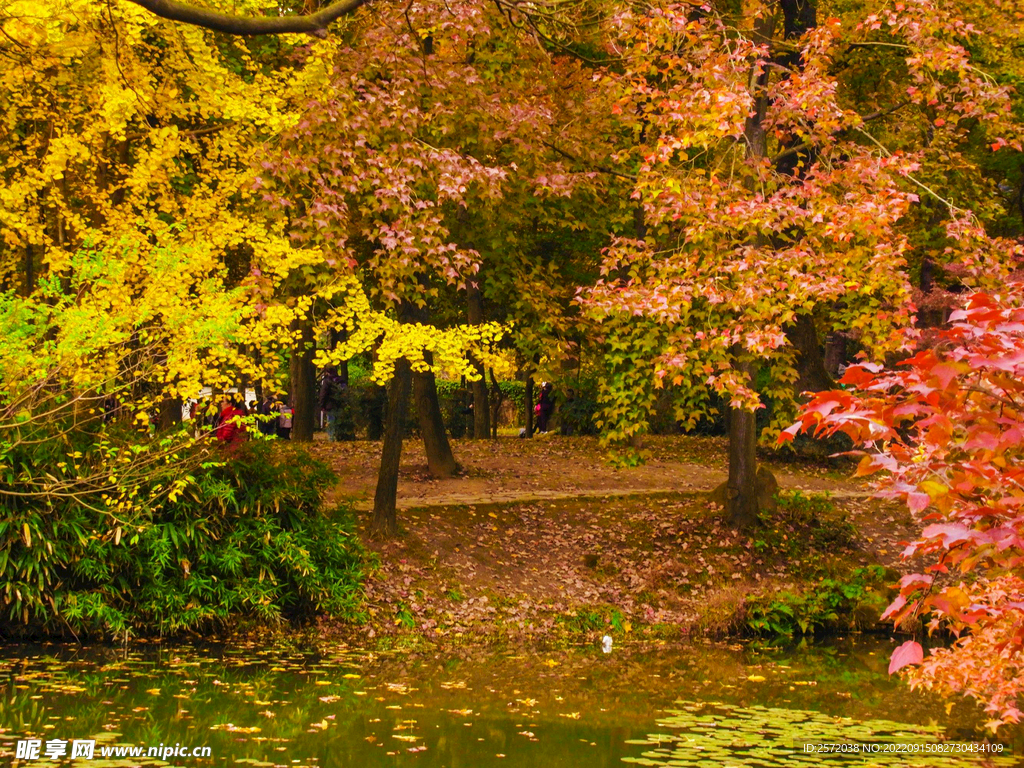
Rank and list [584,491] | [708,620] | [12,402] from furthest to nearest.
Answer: [584,491] < [708,620] < [12,402]

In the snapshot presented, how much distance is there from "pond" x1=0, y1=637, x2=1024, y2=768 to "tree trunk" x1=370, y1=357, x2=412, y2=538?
3330 millimetres

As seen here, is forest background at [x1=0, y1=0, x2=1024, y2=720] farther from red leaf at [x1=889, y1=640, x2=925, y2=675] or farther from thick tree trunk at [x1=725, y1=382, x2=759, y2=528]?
red leaf at [x1=889, y1=640, x2=925, y2=675]

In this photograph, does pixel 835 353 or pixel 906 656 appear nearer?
pixel 906 656

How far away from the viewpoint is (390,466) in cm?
1442

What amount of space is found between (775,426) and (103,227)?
8754 millimetres

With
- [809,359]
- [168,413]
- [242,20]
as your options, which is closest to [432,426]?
[168,413]

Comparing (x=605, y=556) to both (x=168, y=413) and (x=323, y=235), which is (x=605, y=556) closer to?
(x=168, y=413)

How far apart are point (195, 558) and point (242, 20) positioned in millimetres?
5976

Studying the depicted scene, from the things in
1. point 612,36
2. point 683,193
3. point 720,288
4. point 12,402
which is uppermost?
point 612,36

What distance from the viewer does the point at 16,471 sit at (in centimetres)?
1096

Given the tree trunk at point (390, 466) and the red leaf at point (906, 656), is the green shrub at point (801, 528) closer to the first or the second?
the tree trunk at point (390, 466)

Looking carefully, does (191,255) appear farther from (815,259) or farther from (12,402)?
(815,259)

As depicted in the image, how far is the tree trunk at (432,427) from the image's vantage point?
18.2 m

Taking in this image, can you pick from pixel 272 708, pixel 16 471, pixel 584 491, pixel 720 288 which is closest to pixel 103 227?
pixel 16 471
